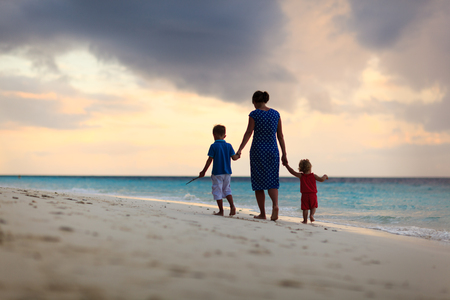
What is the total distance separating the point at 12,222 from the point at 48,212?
1.42ft

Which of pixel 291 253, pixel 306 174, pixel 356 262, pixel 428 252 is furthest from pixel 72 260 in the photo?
pixel 306 174

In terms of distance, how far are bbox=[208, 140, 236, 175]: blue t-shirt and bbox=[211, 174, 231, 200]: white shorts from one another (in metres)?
0.09

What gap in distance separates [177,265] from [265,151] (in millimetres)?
3305

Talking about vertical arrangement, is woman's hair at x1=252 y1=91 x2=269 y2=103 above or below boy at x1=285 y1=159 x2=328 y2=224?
above

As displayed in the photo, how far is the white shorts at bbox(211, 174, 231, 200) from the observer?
199 inches

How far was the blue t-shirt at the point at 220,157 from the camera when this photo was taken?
506 cm

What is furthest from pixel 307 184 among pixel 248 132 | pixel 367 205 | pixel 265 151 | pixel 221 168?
pixel 367 205

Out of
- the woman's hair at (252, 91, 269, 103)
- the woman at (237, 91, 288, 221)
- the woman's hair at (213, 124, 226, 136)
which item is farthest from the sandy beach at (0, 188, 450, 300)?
the woman's hair at (252, 91, 269, 103)

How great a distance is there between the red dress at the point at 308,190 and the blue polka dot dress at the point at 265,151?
0.81m

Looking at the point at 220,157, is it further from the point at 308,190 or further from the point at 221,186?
the point at 308,190

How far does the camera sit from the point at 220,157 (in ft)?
16.6

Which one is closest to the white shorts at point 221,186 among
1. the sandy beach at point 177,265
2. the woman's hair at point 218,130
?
the woman's hair at point 218,130

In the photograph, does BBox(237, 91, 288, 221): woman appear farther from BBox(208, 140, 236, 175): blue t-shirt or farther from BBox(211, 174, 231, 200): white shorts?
BBox(211, 174, 231, 200): white shorts

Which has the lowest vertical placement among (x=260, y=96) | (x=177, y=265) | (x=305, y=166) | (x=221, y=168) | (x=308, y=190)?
(x=177, y=265)
